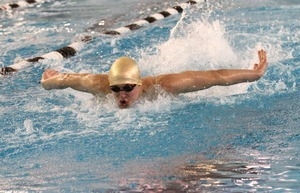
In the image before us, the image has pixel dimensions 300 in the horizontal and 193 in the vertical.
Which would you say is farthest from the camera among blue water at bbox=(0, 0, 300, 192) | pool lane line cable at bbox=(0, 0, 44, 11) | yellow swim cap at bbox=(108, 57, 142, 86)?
pool lane line cable at bbox=(0, 0, 44, 11)

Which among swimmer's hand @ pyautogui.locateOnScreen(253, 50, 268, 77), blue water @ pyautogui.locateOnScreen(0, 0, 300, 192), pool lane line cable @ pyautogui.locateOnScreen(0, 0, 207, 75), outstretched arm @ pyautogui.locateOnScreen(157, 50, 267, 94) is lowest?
pool lane line cable @ pyautogui.locateOnScreen(0, 0, 207, 75)

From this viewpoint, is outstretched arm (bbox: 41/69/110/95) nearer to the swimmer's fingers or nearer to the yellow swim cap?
the yellow swim cap

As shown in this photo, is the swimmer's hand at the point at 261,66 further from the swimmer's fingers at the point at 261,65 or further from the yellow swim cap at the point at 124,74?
the yellow swim cap at the point at 124,74

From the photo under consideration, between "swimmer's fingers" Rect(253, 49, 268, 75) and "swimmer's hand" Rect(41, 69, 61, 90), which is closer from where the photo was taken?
"swimmer's fingers" Rect(253, 49, 268, 75)

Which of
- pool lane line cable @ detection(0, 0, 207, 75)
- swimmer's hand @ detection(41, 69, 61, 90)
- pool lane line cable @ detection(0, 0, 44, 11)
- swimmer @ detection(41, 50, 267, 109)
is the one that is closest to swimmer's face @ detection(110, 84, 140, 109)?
swimmer @ detection(41, 50, 267, 109)

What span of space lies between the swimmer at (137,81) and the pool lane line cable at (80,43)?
1841 millimetres

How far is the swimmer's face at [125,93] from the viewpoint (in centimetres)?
452

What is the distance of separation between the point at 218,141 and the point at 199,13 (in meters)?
5.15

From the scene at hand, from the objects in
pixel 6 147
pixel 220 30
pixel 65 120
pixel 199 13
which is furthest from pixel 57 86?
pixel 199 13

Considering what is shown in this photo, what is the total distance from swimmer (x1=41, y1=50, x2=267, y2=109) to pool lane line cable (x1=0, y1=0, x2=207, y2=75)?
184cm

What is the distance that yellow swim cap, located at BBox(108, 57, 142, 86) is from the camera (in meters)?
4.48

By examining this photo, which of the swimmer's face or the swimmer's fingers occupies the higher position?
the swimmer's fingers

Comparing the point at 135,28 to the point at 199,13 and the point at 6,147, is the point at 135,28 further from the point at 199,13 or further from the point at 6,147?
the point at 6,147

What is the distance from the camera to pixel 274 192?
129 inches
